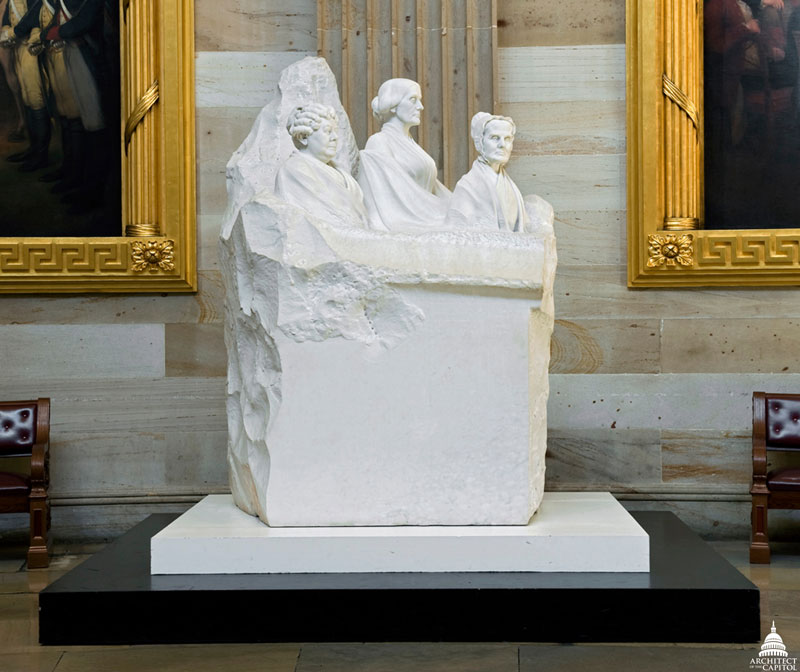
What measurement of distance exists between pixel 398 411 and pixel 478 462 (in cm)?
42

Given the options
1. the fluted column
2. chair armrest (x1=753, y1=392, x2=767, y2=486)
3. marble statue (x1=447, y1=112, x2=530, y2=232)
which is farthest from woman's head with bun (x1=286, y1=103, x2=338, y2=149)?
chair armrest (x1=753, y1=392, x2=767, y2=486)

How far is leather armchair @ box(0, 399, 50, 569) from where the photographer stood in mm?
6316

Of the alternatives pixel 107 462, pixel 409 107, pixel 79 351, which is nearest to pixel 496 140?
pixel 409 107

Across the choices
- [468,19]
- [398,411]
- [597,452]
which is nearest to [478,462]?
[398,411]

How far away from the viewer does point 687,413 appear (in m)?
7.10

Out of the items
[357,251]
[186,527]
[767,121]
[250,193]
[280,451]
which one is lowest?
[186,527]

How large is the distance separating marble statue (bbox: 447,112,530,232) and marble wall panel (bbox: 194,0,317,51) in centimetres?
232

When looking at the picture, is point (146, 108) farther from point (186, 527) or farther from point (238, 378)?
point (186, 527)

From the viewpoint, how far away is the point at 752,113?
720cm

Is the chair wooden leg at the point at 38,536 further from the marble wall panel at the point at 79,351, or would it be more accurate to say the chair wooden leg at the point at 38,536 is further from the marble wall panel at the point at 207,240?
the marble wall panel at the point at 207,240

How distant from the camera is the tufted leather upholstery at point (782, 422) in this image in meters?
6.54

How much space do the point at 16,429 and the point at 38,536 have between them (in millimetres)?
683

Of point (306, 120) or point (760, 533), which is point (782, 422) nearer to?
point (760, 533)

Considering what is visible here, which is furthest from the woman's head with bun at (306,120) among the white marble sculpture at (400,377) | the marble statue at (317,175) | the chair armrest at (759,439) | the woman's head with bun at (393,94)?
the chair armrest at (759,439)
